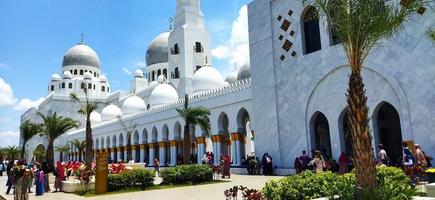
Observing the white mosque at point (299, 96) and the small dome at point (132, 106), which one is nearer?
the white mosque at point (299, 96)

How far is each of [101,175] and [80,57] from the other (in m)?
46.2

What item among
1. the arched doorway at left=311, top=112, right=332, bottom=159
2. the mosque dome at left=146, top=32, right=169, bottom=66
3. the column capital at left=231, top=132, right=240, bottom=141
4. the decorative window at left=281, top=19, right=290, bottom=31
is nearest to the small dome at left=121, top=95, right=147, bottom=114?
the mosque dome at left=146, top=32, right=169, bottom=66

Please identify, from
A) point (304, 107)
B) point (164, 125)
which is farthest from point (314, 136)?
point (164, 125)

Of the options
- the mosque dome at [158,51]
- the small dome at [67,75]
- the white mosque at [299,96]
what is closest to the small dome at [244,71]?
the white mosque at [299,96]

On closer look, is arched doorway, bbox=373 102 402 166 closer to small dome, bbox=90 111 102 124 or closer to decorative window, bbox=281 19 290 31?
→ decorative window, bbox=281 19 290 31

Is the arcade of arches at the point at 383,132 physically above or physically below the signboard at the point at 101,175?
above

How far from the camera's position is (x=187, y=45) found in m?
35.1

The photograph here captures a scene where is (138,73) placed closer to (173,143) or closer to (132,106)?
(132,106)

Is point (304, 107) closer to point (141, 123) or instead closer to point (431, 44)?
point (431, 44)

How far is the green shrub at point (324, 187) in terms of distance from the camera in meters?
5.61

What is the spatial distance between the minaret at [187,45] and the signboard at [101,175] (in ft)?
74.3

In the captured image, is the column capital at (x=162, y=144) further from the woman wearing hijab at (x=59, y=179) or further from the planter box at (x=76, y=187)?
the planter box at (x=76, y=187)

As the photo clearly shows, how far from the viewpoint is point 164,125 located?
1105 inches

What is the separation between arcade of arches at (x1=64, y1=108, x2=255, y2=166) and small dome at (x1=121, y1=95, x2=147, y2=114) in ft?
10.2
